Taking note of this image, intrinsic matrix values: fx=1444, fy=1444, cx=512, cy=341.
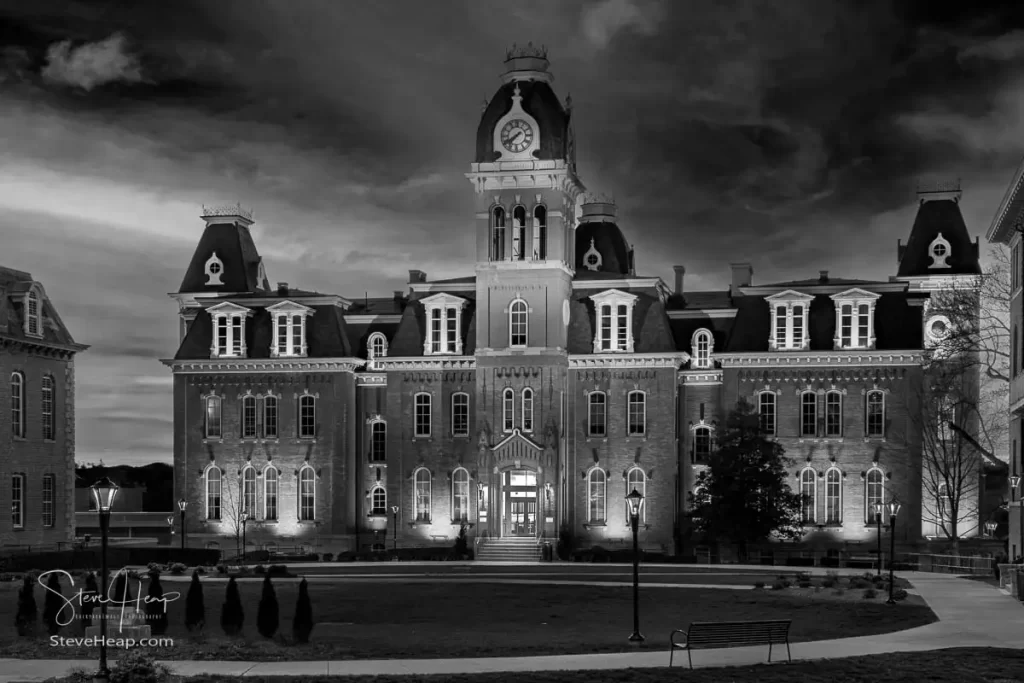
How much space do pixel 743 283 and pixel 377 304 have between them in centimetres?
2067

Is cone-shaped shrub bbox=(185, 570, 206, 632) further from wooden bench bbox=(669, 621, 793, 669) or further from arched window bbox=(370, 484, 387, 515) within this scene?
arched window bbox=(370, 484, 387, 515)

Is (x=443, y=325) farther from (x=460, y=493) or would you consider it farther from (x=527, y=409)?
(x=460, y=493)

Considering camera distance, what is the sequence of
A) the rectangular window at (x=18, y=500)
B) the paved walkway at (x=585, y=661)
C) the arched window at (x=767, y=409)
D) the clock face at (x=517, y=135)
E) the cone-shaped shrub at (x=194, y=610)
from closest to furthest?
the paved walkway at (x=585, y=661) → the cone-shaped shrub at (x=194, y=610) → the rectangular window at (x=18, y=500) → the arched window at (x=767, y=409) → the clock face at (x=517, y=135)

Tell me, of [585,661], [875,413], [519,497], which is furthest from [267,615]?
[875,413]

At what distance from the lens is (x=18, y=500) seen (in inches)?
2489

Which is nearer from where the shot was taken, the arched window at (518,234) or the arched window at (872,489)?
the arched window at (872,489)

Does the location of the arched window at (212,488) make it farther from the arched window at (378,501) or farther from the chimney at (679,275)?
the chimney at (679,275)

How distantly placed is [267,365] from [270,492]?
6679mm

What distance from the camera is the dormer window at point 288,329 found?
249 ft

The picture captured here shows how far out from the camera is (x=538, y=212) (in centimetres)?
7156

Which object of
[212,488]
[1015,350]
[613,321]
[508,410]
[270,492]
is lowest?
[270,492]

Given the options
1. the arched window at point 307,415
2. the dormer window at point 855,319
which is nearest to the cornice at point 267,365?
the arched window at point 307,415

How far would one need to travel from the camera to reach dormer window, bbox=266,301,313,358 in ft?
249

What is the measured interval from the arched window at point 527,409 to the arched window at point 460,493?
4608mm
